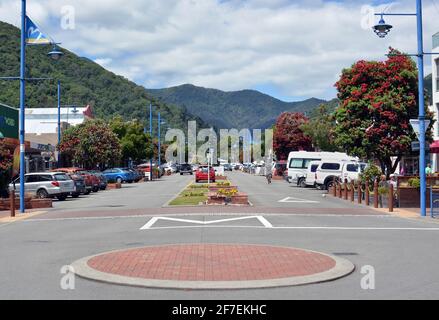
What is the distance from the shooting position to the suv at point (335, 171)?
131 ft

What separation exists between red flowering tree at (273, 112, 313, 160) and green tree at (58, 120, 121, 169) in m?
25.9

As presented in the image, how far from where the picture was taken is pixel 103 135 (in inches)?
2127

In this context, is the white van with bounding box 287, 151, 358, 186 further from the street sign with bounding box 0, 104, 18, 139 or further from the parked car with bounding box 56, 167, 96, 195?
the street sign with bounding box 0, 104, 18, 139

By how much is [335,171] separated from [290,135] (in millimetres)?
33922

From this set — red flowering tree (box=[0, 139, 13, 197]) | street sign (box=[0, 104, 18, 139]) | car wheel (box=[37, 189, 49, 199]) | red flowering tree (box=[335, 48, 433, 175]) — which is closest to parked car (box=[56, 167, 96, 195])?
street sign (box=[0, 104, 18, 139])

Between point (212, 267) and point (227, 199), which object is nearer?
point (212, 267)

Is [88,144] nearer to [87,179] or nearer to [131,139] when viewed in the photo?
[87,179]

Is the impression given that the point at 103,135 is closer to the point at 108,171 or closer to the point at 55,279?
the point at 108,171

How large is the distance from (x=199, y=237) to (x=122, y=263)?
4.57 metres

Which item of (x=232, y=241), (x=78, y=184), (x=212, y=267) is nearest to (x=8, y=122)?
(x=78, y=184)

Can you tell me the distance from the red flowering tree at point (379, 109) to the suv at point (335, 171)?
489cm

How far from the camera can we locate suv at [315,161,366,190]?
4006 cm

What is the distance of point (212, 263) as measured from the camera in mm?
10820
